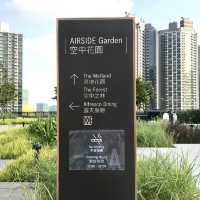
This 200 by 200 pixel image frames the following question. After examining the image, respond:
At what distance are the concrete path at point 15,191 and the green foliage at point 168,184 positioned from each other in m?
1.52

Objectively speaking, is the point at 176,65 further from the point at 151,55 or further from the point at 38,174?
the point at 38,174

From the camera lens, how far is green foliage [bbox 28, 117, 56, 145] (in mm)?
17062

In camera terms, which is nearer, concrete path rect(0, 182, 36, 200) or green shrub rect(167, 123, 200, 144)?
concrete path rect(0, 182, 36, 200)

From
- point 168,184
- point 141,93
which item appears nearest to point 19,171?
point 168,184

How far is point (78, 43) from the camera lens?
5742 millimetres

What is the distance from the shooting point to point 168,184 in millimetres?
6734

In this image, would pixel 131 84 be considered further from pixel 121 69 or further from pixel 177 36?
pixel 177 36

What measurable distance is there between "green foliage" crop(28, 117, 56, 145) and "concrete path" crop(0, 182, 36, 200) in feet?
23.5

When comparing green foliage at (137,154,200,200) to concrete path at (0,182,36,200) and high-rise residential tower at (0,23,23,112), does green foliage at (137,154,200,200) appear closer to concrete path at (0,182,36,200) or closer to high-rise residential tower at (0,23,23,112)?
concrete path at (0,182,36,200)

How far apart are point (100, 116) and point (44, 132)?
12.4 metres

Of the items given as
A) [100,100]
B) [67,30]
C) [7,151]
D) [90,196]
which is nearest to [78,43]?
[67,30]

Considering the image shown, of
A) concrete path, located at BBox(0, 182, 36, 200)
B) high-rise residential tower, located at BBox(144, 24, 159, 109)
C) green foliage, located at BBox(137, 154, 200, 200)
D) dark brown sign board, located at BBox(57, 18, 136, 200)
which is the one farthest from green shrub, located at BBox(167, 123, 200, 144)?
high-rise residential tower, located at BBox(144, 24, 159, 109)

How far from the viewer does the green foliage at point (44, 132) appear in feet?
56.0

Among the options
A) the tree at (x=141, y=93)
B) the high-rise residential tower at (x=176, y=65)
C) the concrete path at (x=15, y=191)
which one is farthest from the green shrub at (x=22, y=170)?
the high-rise residential tower at (x=176, y=65)
